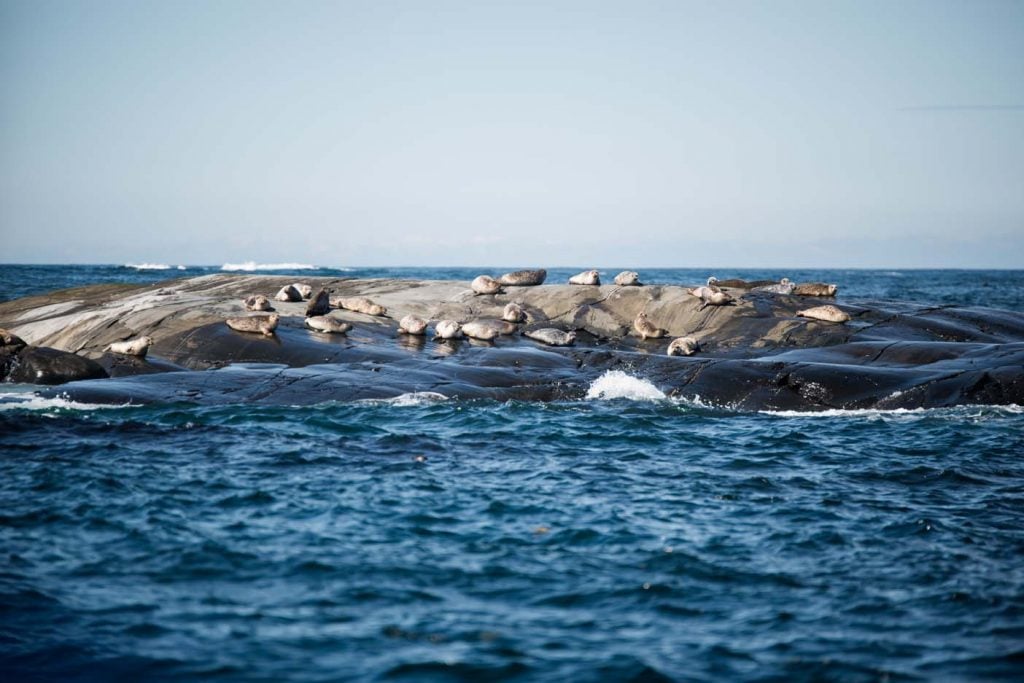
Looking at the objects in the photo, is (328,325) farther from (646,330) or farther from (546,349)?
(646,330)

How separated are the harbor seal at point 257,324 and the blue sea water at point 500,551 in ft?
18.9

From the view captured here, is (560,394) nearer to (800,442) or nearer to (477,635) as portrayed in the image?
(800,442)

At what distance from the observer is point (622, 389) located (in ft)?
55.7

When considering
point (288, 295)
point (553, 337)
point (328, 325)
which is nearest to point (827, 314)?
point (553, 337)

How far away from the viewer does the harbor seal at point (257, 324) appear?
19.7 meters

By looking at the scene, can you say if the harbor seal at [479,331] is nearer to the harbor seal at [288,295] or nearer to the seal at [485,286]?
the seal at [485,286]

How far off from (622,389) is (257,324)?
850cm

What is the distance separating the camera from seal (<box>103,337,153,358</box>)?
18.3m

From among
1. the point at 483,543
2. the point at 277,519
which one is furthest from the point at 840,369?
the point at 277,519

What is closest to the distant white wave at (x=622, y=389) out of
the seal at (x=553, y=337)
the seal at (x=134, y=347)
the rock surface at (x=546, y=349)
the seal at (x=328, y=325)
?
the rock surface at (x=546, y=349)

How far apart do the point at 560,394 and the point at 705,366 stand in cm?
317

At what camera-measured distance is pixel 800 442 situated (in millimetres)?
13297

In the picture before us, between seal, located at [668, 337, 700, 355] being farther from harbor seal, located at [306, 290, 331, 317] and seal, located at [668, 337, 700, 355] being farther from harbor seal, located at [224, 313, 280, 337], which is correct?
harbor seal, located at [224, 313, 280, 337]

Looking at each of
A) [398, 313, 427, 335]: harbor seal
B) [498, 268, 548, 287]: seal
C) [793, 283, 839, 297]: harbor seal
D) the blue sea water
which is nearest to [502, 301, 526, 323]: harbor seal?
[398, 313, 427, 335]: harbor seal
